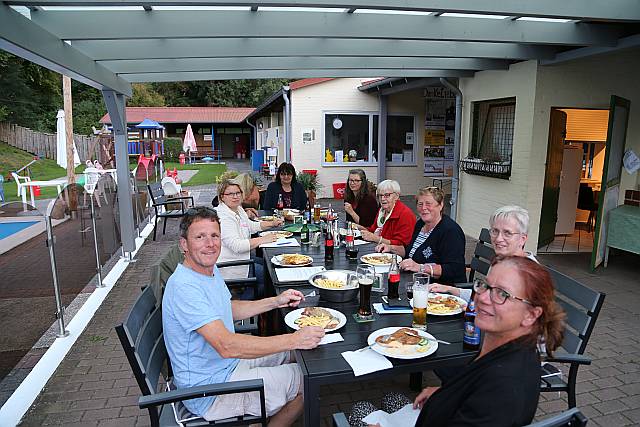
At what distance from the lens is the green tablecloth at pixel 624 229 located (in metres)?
5.30

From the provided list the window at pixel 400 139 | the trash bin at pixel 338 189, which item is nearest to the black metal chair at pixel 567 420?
the trash bin at pixel 338 189

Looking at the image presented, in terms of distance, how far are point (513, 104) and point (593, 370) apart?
4.65 metres

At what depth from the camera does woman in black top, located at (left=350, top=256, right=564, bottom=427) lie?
121 centimetres

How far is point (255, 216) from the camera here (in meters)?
5.20

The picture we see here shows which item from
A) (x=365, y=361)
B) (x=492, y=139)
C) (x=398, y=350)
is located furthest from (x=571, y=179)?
(x=365, y=361)

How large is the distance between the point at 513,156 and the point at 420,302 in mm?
5186

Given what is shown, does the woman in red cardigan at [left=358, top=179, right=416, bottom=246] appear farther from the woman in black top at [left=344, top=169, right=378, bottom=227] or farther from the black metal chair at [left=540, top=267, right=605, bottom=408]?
the black metal chair at [left=540, top=267, right=605, bottom=408]

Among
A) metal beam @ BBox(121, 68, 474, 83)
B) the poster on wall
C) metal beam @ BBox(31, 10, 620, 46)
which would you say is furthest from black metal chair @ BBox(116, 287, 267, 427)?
the poster on wall

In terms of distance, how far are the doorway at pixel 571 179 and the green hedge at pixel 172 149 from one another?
25195mm

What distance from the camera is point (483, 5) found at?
12.0ft

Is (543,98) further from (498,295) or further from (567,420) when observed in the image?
(567,420)

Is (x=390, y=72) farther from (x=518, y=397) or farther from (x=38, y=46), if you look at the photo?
(x=518, y=397)

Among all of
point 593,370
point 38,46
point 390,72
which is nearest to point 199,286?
point 38,46

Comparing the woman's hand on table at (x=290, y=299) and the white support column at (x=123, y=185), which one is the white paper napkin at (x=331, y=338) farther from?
the white support column at (x=123, y=185)
